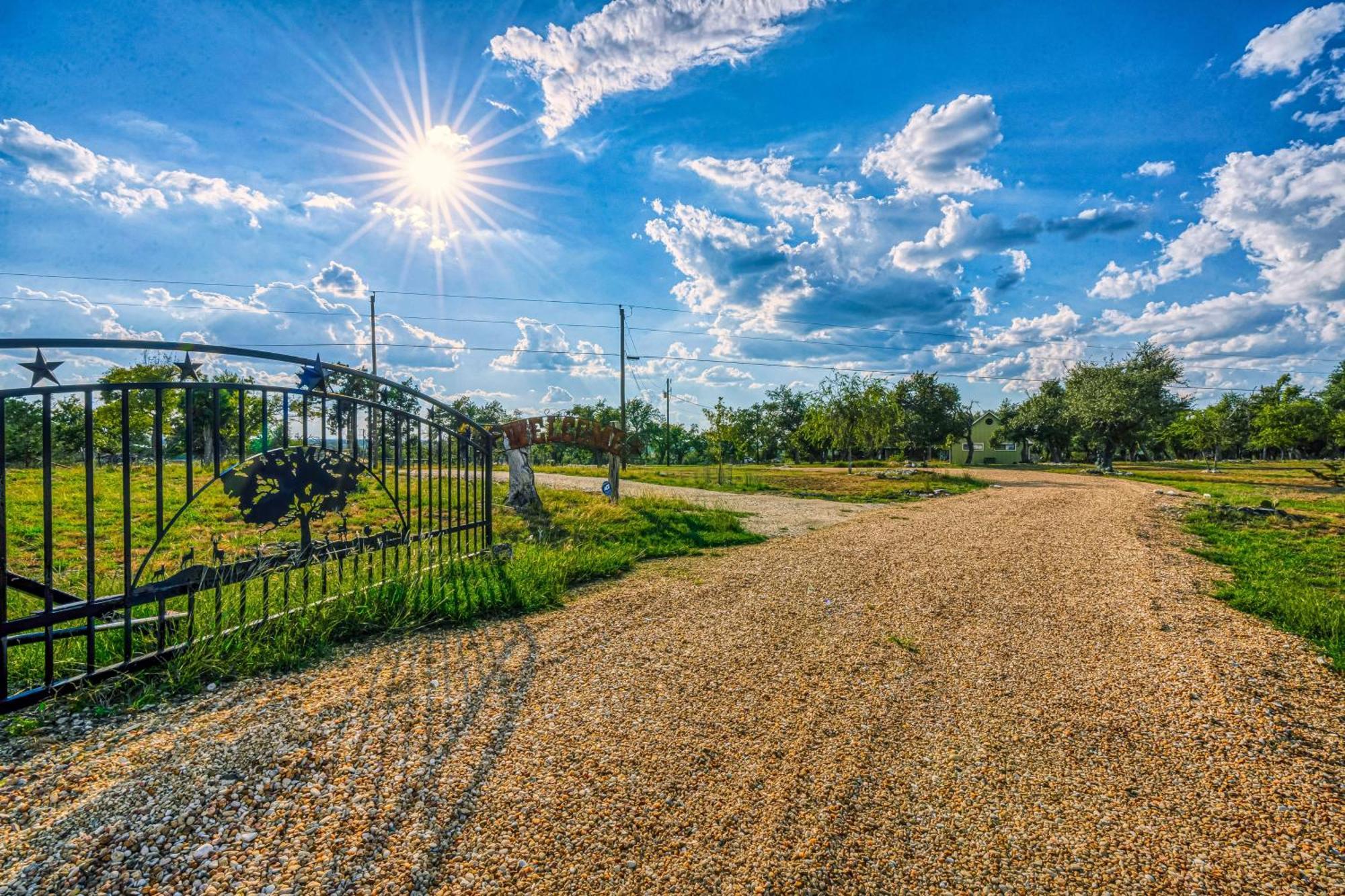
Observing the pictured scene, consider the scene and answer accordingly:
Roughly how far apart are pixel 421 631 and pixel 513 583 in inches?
43.2

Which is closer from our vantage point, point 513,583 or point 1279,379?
point 513,583

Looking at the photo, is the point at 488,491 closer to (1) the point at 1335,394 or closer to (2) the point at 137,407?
(2) the point at 137,407

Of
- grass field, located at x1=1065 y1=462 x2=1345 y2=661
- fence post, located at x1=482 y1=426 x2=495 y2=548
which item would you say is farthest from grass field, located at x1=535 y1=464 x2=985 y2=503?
fence post, located at x1=482 y1=426 x2=495 y2=548

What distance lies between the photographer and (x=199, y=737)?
2881mm

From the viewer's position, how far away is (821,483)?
2316 cm

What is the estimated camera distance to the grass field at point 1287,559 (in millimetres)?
4891

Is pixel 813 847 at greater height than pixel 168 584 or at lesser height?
lesser

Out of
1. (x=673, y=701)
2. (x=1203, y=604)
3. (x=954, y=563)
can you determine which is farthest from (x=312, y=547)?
(x=1203, y=604)

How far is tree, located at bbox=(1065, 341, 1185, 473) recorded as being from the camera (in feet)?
101

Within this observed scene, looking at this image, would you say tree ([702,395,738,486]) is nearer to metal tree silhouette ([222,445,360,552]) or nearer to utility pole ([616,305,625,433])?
utility pole ([616,305,625,433])

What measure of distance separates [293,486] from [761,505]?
11664 millimetres

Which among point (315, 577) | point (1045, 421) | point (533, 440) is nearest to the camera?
point (315, 577)

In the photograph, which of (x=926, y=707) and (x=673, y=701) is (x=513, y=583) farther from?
(x=926, y=707)

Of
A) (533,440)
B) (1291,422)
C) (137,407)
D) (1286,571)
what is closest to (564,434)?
(533,440)
